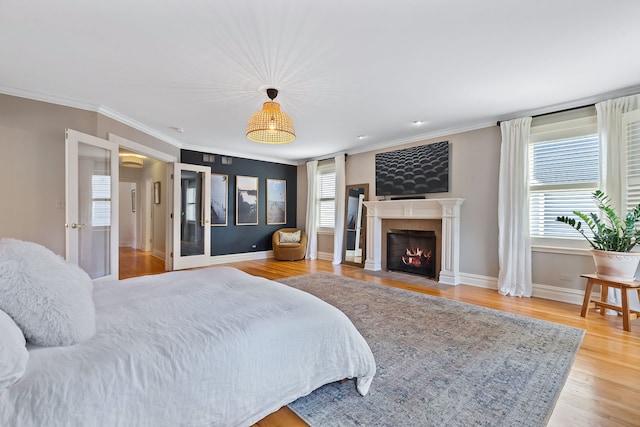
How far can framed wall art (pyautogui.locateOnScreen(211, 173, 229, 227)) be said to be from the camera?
616 centimetres

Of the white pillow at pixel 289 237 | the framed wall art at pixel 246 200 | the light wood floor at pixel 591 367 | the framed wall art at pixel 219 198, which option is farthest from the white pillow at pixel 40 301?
the white pillow at pixel 289 237

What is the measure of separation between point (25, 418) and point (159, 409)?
15.2 inches

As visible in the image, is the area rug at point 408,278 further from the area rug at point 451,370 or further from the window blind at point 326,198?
the window blind at point 326,198

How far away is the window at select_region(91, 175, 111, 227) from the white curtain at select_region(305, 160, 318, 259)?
4.04 m

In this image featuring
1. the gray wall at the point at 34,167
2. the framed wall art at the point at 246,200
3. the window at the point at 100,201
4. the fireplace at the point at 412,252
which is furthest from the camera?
the framed wall art at the point at 246,200

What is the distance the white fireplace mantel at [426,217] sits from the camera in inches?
177

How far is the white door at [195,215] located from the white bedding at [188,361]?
3933 millimetres

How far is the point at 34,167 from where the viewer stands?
3.31m

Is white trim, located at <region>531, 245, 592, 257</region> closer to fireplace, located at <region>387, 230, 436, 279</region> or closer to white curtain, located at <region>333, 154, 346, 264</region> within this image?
fireplace, located at <region>387, 230, 436, 279</region>

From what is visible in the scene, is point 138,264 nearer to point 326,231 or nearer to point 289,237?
point 289,237

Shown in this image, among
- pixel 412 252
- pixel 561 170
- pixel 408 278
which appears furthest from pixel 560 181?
pixel 408 278

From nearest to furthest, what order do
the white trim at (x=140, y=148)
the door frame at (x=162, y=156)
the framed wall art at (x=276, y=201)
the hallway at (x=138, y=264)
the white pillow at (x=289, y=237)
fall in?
the white trim at (x=140, y=148)
the door frame at (x=162, y=156)
the hallway at (x=138, y=264)
the white pillow at (x=289, y=237)
the framed wall art at (x=276, y=201)

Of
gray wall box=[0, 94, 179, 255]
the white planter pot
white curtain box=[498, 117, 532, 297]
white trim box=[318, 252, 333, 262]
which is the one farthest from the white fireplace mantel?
gray wall box=[0, 94, 179, 255]

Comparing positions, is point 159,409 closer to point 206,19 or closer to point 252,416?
point 252,416
